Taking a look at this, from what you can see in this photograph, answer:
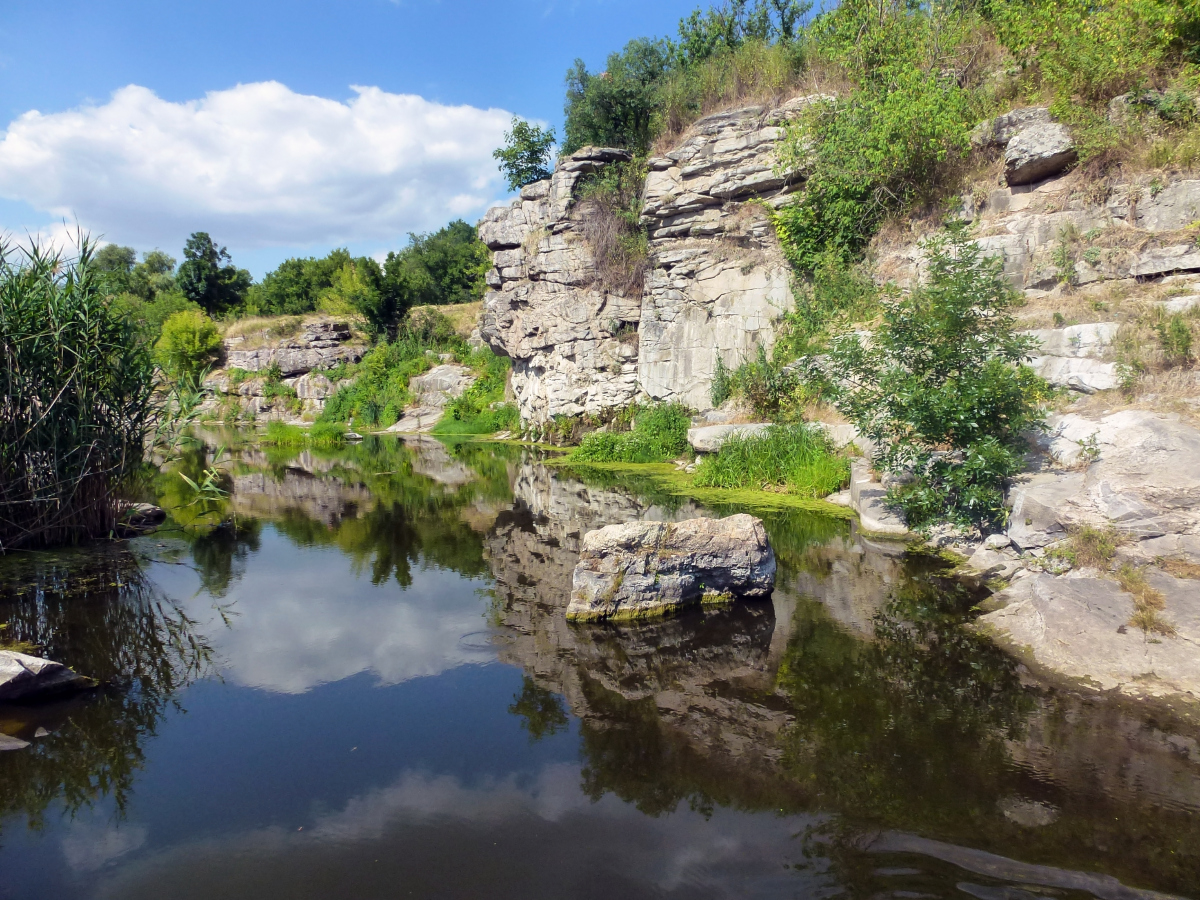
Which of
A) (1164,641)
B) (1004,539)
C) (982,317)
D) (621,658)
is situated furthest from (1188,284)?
(621,658)

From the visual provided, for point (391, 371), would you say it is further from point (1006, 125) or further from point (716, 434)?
point (1006, 125)

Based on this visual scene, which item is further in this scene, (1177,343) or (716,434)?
(716,434)

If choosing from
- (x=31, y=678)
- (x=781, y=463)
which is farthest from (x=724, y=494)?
(x=31, y=678)

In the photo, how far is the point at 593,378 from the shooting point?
23.7 metres

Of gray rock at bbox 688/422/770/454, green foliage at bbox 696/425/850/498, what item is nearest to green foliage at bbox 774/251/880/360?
gray rock at bbox 688/422/770/454

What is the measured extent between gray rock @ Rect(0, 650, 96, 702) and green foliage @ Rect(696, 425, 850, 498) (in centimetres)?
1066

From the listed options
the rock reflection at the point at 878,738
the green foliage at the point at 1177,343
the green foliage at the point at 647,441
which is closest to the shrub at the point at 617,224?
the green foliage at the point at 647,441

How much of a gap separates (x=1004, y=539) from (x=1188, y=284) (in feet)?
18.2

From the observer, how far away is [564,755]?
187 inches

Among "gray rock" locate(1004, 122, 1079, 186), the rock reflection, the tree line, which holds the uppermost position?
the tree line

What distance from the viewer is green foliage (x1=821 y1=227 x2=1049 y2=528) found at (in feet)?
27.8

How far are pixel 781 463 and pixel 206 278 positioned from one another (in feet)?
149

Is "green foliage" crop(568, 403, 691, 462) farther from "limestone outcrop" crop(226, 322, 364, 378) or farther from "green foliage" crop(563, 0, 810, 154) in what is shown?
"limestone outcrop" crop(226, 322, 364, 378)

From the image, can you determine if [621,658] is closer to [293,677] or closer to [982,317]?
[293,677]
